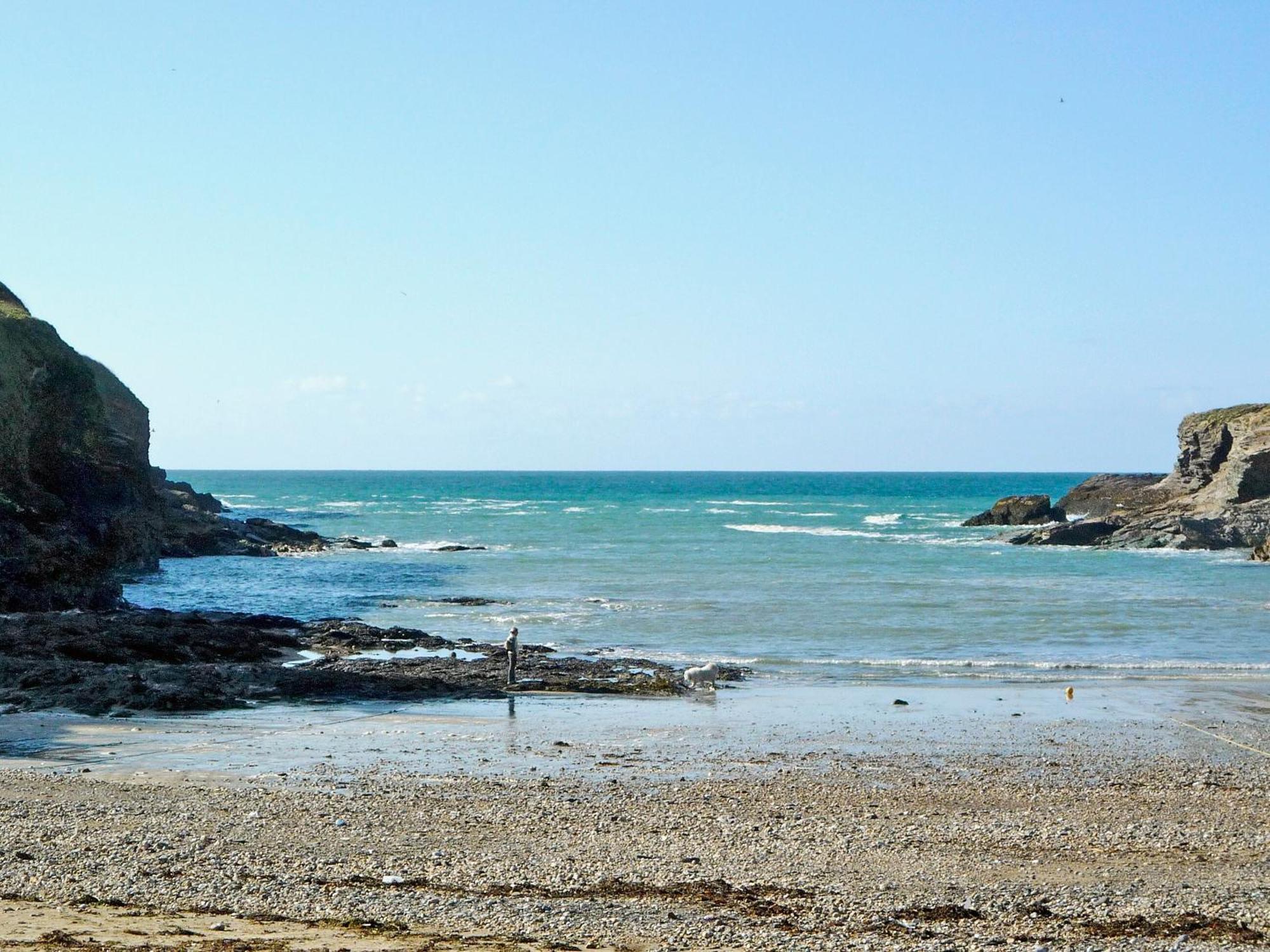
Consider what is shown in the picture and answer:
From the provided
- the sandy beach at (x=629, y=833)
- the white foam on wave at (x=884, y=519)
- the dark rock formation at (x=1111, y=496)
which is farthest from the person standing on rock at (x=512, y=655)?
the white foam on wave at (x=884, y=519)

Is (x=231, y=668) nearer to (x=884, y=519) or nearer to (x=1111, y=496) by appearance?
(x=1111, y=496)

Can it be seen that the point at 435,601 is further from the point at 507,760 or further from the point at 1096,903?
Answer: the point at 1096,903

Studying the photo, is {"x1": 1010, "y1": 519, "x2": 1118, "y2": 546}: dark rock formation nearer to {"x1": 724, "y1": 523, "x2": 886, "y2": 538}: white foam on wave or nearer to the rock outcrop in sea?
{"x1": 724, "y1": 523, "x2": 886, "y2": 538}: white foam on wave

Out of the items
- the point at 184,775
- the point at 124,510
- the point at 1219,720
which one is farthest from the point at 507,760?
Result: the point at 124,510

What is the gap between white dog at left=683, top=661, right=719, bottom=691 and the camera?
848 inches

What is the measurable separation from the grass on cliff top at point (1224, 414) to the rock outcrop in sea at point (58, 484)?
168 ft

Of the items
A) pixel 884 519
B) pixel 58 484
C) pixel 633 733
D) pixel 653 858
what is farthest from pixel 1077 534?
pixel 653 858

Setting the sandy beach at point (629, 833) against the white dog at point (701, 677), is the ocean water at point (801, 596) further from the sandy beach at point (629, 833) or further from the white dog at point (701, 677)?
the sandy beach at point (629, 833)

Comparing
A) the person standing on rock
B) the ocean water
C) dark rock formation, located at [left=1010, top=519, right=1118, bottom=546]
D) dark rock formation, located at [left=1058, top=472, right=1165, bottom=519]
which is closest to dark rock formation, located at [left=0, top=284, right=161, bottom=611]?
the ocean water

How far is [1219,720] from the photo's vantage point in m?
18.8

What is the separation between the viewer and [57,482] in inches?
1359

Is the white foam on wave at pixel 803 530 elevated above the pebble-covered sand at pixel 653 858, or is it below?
above

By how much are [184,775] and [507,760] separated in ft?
11.9

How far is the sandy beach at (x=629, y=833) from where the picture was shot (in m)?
8.96
